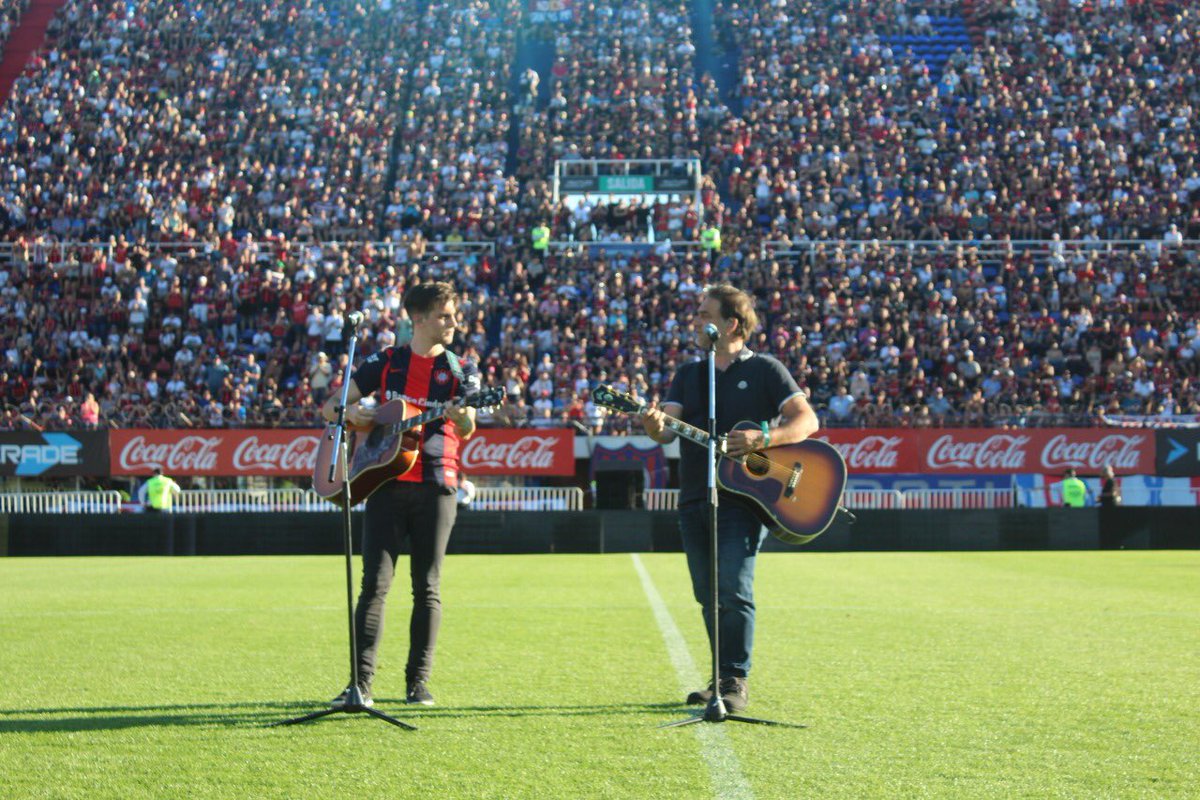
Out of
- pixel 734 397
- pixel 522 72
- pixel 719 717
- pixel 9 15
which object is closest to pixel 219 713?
pixel 719 717

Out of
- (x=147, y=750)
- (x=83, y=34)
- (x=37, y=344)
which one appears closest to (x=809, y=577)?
(x=147, y=750)

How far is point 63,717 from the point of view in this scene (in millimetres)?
6508

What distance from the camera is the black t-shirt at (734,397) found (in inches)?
267

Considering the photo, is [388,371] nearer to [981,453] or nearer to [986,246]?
[981,453]

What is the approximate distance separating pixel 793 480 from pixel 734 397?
1.57 ft

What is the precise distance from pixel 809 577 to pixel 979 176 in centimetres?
2279

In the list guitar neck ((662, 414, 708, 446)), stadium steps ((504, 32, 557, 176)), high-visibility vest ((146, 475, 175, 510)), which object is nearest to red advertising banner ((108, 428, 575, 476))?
high-visibility vest ((146, 475, 175, 510))

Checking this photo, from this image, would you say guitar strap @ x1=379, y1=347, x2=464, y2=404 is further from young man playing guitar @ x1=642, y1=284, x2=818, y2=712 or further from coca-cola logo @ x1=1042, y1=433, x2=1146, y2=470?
coca-cola logo @ x1=1042, y1=433, x2=1146, y2=470

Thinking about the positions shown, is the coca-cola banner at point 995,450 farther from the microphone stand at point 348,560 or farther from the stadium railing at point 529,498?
the microphone stand at point 348,560

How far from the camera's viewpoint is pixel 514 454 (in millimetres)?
28812

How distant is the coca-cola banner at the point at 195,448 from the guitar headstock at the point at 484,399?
22.7 m

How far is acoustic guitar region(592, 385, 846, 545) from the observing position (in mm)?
6586

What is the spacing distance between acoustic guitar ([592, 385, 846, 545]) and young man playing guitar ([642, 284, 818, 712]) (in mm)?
74

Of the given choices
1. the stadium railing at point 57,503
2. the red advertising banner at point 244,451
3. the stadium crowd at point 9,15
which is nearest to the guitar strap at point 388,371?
the stadium railing at point 57,503
